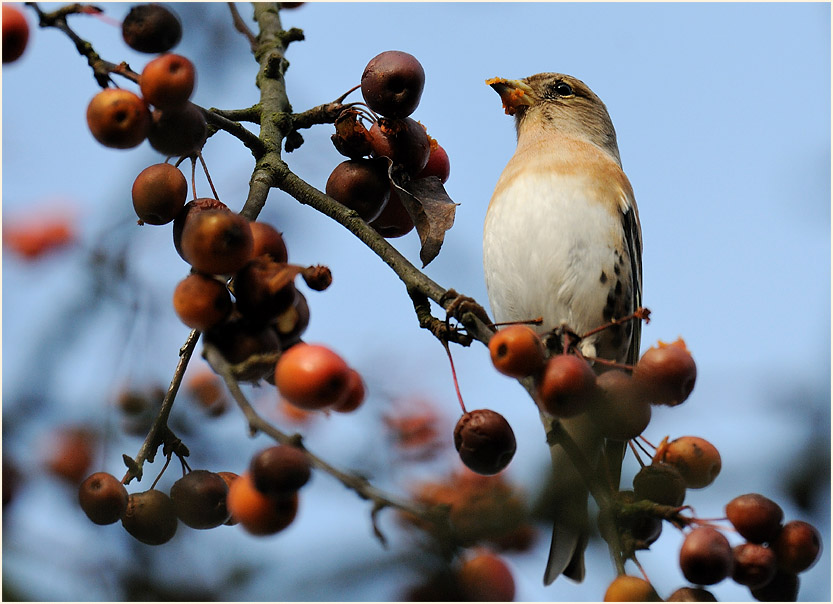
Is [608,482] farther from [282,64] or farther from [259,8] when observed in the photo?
[259,8]

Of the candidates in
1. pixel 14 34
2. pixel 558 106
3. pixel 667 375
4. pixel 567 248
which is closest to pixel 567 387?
pixel 667 375

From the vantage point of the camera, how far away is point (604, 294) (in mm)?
4133

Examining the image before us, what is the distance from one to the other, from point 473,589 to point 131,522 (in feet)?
3.43

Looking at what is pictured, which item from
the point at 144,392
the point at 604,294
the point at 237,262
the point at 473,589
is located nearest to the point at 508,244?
the point at 604,294

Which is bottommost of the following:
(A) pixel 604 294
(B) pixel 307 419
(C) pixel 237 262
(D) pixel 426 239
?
(C) pixel 237 262

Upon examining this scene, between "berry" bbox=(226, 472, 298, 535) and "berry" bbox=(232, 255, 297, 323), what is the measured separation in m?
0.36

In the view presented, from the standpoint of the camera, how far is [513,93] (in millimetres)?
5121

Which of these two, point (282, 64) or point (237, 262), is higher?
point (282, 64)

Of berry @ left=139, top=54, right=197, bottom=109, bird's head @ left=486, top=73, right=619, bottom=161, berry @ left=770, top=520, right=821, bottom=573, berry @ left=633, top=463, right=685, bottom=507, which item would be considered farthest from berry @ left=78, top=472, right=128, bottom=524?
bird's head @ left=486, top=73, right=619, bottom=161

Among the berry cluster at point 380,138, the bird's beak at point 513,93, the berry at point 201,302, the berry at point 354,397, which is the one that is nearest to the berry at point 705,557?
the berry at point 354,397

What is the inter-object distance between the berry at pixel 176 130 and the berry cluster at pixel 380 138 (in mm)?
582

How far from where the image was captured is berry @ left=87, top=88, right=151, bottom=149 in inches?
80.0

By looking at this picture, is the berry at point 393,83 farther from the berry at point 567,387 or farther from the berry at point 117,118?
the berry at point 567,387

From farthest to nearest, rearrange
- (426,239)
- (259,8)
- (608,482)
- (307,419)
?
(259,8), (307,419), (426,239), (608,482)
